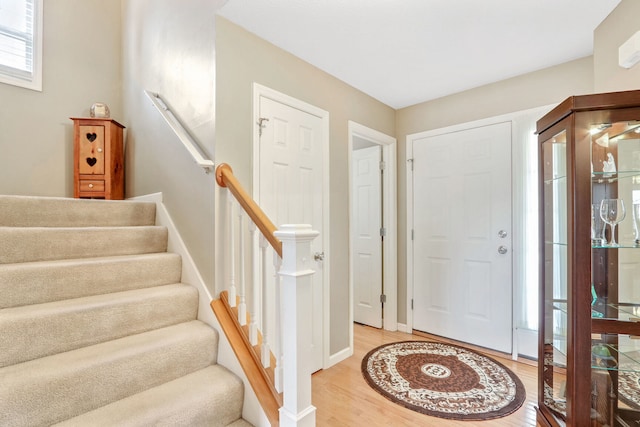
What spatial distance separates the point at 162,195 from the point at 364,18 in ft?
6.18

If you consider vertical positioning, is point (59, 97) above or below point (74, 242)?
above

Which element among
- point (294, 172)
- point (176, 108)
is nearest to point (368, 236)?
point (294, 172)

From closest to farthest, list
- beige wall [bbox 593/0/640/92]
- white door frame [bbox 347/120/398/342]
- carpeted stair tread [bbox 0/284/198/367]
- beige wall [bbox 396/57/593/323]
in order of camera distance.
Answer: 1. carpeted stair tread [bbox 0/284/198/367]
2. beige wall [bbox 593/0/640/92]
3. beige wall [bbox 396/57/593/323]
4. white door frame [bbox 347/120/398/342]

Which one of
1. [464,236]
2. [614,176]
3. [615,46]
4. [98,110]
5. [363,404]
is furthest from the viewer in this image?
[464,236]

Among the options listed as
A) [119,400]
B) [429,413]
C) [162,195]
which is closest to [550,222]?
[429,413]

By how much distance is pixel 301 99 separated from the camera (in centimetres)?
232

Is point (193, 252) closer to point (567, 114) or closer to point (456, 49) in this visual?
point (567, 114)

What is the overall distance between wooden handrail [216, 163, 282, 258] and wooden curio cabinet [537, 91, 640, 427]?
4.37 ft

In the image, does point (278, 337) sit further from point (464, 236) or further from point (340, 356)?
point (464, 236)

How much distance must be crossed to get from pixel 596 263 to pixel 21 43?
4.40 meters

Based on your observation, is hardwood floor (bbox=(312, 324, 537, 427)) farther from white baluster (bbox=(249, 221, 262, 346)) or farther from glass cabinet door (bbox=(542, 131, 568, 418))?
white baluster (bbox=(249, 221, 262, 346))

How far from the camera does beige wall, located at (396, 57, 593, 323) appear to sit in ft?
7.71

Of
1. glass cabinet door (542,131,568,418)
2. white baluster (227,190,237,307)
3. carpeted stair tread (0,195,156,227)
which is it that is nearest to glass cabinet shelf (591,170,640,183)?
glass cabinet door (542,131,568,418)

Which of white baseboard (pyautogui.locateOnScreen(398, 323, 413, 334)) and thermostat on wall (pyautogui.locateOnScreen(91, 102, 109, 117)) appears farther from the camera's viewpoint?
white baseboard (pyautogui.locateOnScreen(398, 323, 413, 334))
